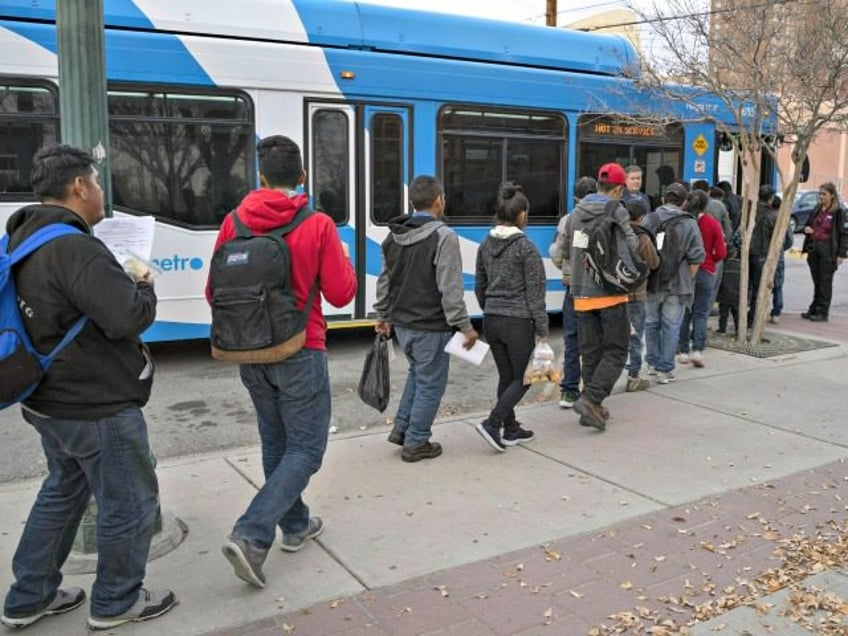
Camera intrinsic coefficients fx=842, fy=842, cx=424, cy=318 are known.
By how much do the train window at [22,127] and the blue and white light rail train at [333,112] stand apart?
1cm

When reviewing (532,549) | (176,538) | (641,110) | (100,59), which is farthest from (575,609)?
(641,110)

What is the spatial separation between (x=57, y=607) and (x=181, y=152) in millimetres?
5169

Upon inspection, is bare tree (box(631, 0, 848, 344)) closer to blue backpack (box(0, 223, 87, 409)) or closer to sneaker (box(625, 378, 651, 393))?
sneaker (box(625, 378, 651, 393))

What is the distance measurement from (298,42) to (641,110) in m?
3.95

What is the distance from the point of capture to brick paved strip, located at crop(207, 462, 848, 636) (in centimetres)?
339

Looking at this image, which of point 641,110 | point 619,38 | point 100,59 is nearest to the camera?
point 100,59

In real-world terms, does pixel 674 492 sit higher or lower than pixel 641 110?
lower

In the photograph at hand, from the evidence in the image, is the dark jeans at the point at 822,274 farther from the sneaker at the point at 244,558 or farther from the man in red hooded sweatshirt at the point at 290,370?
the sneaker at the point at 244,558

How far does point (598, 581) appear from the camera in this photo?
3768mm

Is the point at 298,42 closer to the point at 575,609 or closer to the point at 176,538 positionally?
the point at 176,538

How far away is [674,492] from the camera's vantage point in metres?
4.87

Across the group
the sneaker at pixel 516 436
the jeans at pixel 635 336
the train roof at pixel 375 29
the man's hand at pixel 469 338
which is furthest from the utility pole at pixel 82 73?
the jeans at pixel 635 336

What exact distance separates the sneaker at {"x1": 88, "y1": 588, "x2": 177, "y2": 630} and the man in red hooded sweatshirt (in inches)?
11.5

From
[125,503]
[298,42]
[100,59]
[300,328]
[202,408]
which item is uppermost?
[298,42]
